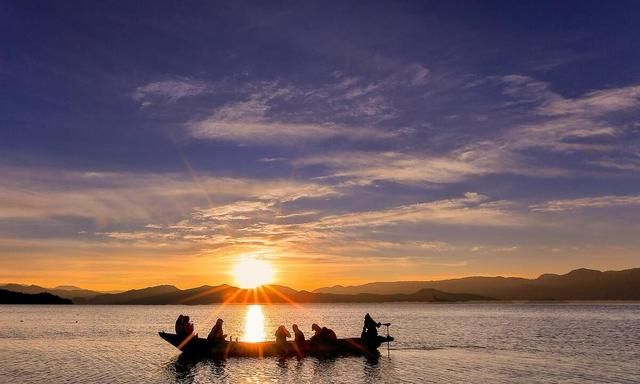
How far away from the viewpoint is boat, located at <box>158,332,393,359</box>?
167 feet

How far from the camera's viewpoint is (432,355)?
54594 millimetres

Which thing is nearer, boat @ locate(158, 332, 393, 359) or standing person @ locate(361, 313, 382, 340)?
boat @ locate(158, 332, 393, 359)

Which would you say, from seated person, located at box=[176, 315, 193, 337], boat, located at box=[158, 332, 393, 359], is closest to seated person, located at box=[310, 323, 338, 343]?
boat, located at box=[158, 332, 393, 359]

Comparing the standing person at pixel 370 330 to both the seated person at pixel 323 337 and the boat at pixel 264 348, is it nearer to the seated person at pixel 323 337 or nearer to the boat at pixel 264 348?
the boat at pixel 264 348

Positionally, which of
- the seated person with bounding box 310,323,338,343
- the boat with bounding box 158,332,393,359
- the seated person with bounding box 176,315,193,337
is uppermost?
the seated person with bounding box 176,315,193,337

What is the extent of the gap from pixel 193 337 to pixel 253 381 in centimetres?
1336

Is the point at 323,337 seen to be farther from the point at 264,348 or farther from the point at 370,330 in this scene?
the point at 264,348

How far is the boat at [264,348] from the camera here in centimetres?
5088

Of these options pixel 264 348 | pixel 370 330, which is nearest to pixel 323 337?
pixel 370 330

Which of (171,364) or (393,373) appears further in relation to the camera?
(171,364)

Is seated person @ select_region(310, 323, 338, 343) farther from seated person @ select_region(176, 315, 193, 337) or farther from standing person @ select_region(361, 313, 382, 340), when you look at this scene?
seated person @ select_region(176, 315, 193, 337)

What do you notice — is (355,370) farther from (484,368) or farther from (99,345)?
(99,345)

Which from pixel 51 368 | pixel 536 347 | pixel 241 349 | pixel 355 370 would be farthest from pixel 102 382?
pixel 536 347

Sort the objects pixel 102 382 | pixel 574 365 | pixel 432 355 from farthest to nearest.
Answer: pixel 432 355
pixel 574 365
pixel 102 382
